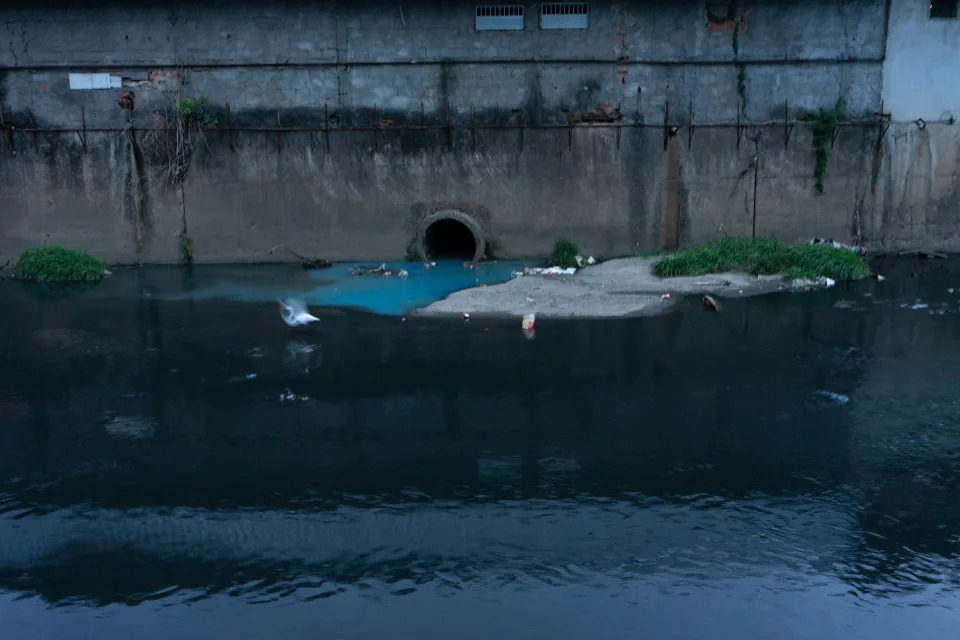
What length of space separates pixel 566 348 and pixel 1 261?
10316 millimetres

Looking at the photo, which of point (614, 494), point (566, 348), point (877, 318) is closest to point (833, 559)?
point (614, 494)

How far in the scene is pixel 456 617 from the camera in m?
4.58

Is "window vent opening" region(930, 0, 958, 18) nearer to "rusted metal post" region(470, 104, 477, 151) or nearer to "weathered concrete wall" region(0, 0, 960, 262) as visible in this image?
"weathered concrete wall" region(0, 0, 960, 262)

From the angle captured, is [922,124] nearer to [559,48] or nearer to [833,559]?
[559,48]

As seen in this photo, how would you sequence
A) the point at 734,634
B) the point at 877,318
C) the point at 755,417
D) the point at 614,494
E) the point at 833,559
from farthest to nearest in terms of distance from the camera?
the point at 877,318 → the point at 755,417 → the point at 614,494 → the point at 833,559 → the point at 734,634

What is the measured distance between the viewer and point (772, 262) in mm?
12820

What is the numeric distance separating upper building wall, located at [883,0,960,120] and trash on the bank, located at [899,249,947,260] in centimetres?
222

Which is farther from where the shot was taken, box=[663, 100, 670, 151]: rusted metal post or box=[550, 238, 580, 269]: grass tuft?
box=[663, 100, 670, 151]: rusted metal post

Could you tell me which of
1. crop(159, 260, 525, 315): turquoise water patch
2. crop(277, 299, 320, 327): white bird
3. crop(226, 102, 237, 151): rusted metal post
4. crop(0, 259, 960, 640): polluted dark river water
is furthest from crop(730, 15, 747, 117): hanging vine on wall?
crop(226, 102, 237, 151): rusted metal post

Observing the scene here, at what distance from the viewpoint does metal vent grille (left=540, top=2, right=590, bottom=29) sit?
13938mm

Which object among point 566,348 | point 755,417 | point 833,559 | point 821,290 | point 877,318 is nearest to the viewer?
point 833,559

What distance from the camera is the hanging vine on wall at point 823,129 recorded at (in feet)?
46.4

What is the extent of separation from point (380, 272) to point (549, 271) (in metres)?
2.67

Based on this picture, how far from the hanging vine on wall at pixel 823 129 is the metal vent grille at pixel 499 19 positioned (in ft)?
16.4
